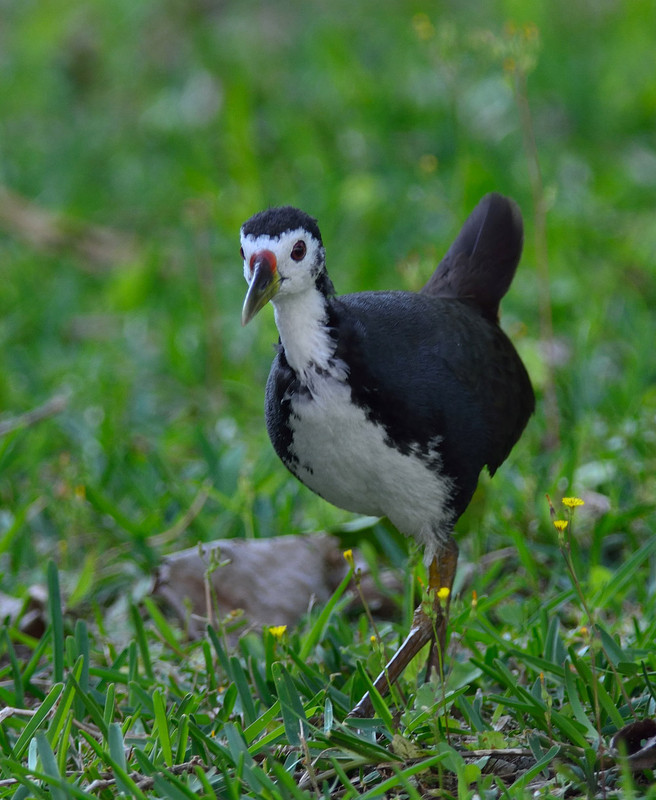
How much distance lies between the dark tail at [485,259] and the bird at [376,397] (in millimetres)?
359

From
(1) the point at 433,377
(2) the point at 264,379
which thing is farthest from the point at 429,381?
(2) the point at 264,379

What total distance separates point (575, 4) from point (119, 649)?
6.59 metres

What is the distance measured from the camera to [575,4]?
8328 millimetres

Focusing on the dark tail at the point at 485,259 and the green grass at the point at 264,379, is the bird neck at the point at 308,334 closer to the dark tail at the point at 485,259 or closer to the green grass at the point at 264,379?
the green grass at the point at 264,379

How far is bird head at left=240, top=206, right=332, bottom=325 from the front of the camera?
2.52 m

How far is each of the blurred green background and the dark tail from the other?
12.3 inches

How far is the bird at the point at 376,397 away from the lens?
256cm

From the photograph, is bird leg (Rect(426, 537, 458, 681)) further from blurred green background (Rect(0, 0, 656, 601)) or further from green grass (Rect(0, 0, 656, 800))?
blurred green background (Rect(0, 0, 656, 601))

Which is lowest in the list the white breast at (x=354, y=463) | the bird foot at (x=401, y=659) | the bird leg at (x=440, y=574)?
the bird foot at (x=401, y=659)

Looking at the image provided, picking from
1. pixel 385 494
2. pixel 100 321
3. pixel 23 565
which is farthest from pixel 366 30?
pixel 385 494

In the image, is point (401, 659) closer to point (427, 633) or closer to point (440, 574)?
point (427, 633)

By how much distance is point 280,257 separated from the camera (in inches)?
100

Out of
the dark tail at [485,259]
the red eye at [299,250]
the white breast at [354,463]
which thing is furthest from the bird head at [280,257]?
the dark tail at [485,259]

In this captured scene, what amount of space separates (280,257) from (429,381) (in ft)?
1.45
